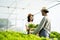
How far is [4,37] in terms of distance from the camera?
300 cm

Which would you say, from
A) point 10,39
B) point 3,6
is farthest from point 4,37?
point 3,6

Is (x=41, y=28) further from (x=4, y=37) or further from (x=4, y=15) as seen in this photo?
(x=4, y=15)

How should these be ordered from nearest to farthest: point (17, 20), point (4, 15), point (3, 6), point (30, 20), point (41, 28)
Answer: point (41, 28)
point (30, 20)
point (3, 6)
point (17, 20)
point (4, 15)

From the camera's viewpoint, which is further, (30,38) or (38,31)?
(38,31)

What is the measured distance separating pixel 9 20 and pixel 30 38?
2367 cm

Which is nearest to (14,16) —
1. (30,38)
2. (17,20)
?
(17,20)

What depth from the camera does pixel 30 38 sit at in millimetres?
3330

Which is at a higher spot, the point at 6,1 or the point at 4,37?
the point at 6,1

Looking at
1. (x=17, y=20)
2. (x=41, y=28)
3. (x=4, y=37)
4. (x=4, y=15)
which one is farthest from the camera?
(x=4, y=15)

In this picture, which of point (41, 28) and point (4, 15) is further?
point (4, 15)

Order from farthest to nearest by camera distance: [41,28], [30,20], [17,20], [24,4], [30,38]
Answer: [17,20]
[24,4]
[30,20]
[41,28]
[30,38]

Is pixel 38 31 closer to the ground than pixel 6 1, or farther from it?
closer to the ground

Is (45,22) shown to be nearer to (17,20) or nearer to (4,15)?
(17,20)

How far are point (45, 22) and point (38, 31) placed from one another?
0.24 m
